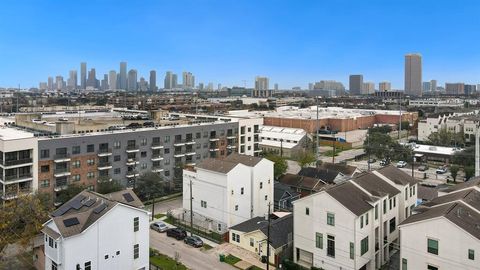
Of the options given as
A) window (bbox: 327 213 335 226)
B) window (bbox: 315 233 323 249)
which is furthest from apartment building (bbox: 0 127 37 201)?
window (bbox: 327 213 335 226)

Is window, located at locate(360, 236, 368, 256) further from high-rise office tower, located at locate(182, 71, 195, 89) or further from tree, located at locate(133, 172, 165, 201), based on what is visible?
high-rise office tower, located at locate(182, 71, 195, 89)

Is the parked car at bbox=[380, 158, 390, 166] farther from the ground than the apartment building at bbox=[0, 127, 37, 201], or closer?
closer

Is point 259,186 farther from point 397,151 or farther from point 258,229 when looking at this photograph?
point 397,151

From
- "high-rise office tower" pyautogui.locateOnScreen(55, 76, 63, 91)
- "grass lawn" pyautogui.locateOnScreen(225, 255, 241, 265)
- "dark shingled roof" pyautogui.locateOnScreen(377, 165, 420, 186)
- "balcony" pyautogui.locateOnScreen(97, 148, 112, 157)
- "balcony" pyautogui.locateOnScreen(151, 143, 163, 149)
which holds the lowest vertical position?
"grass lawn" pyautogui.locateOnScreen(225, 255, 241, 265)

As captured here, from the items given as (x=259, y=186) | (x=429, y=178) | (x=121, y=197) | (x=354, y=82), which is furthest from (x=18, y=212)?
(x=354, y=82)

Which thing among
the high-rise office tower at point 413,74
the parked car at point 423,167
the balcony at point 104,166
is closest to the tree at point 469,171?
the parked car at point 423,167

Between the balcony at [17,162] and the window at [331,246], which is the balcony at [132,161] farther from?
the window at [331,246]
